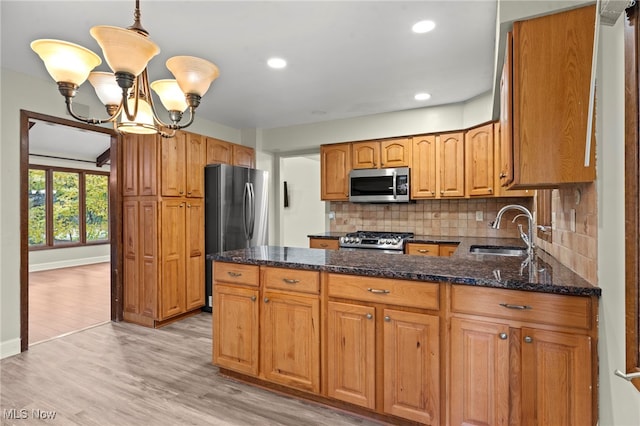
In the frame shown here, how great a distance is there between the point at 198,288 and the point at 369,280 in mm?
2885

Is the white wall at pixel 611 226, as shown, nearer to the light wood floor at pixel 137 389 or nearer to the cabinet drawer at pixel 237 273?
the light wood floor at pixel 137 389

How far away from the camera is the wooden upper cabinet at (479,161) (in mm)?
3706

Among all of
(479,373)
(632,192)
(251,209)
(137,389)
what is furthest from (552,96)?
(251,209)

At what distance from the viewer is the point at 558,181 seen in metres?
1.59

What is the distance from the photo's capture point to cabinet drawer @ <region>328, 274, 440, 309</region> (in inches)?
68.5

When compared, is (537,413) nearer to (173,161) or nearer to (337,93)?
(337,93)

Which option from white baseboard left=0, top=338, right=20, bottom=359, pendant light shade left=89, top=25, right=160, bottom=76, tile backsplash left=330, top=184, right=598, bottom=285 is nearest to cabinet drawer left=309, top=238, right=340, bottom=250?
tile backsplash left=330, top=184, right=598, bottom=285

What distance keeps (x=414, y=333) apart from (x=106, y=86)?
2.30m

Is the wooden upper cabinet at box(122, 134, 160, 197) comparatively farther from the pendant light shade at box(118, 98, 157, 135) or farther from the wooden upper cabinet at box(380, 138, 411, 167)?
the wooden upper cabinet at box(380, 138, 411, 167)

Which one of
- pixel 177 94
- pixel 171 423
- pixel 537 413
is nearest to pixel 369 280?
pixel 537 413

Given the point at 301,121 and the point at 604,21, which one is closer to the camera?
the point at 604,21

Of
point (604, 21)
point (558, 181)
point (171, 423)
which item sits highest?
point (604, 21)

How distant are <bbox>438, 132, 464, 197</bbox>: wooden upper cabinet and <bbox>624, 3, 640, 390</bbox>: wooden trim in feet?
9.92

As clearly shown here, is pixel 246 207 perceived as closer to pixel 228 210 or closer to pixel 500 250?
pixel 228 210
